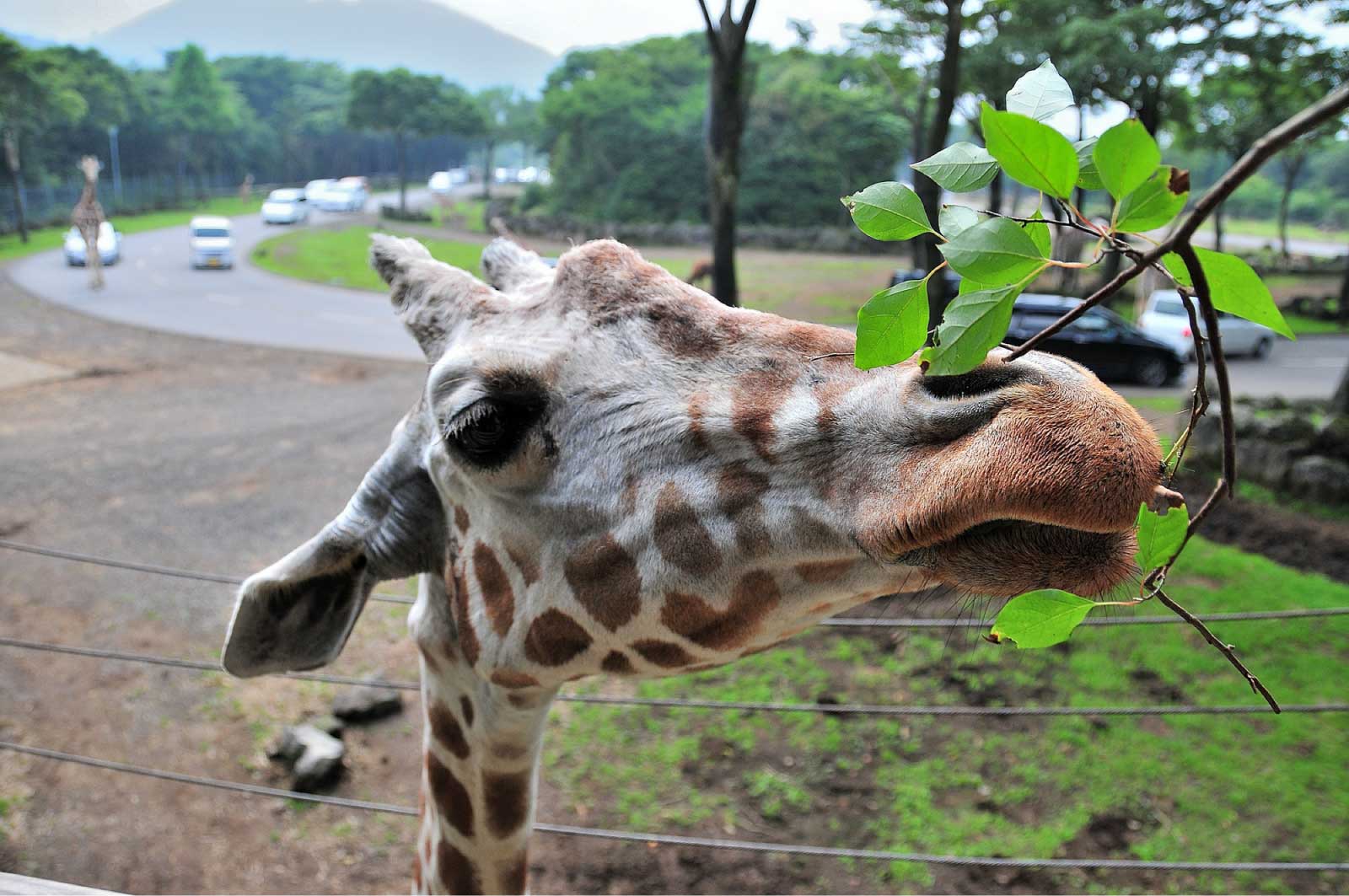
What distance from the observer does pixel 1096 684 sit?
635 cm

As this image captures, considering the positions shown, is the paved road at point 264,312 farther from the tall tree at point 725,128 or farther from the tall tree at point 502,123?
the tall tree at point 502,123

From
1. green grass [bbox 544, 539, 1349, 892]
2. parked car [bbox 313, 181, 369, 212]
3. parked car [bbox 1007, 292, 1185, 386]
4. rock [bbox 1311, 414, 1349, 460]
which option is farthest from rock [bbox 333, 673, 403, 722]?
parked car [bbox 313, 181, 369, 212]

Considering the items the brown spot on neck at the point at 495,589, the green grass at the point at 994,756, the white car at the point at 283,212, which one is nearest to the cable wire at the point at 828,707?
the brown spot on neck at the point at 495,589

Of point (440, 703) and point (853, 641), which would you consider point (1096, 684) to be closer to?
point (853, 641)

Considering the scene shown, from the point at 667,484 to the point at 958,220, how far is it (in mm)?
704

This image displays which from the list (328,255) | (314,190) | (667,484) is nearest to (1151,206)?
(667,484)

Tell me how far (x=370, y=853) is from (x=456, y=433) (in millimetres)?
4159

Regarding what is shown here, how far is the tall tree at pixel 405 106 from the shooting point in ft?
129

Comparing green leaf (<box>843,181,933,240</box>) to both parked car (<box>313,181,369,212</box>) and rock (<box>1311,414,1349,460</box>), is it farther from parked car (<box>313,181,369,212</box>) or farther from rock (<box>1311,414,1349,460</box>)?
parked car (<box>313,181,369,212</box>)

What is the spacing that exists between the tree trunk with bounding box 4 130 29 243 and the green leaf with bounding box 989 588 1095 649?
36.3 metres

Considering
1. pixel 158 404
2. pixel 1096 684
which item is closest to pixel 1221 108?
pixel 1096 684

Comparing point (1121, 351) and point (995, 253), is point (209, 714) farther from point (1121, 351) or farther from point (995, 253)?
point (1121, 351)

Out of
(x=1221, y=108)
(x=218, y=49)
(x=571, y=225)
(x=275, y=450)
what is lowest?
(x=275, y=450)

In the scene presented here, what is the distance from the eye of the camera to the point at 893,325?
41.4 inches
